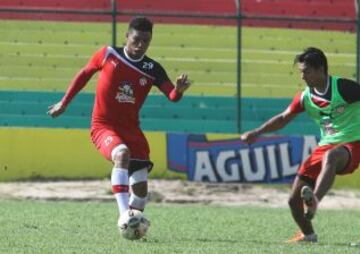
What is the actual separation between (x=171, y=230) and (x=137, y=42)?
221cm

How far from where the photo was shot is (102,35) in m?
21.9

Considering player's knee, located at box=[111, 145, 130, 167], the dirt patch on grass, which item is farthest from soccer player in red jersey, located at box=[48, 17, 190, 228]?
the dirt patch on grass

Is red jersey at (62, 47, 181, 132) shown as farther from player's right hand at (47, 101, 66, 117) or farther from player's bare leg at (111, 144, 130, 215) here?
player's bare leg at (111, 144, 130, 215)

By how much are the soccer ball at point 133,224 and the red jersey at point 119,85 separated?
44.1 inches

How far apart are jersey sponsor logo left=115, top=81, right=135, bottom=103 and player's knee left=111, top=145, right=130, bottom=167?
63cm

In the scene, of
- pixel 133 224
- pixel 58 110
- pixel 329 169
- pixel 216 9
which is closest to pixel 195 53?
pixel 216 9

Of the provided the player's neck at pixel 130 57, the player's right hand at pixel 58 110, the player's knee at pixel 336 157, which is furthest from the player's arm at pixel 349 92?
the player's right hand at pixel 58 110

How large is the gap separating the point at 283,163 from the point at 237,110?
1686mm

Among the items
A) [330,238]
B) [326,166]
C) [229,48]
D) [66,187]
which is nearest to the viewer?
[326,166]

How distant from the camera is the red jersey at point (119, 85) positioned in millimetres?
Answer: 10516

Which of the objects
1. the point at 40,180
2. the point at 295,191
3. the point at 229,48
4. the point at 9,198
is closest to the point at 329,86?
the point at 295,191

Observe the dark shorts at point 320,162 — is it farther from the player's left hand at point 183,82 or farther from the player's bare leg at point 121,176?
the player's bare leg at point 121,176

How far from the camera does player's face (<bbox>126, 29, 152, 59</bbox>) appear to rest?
34.1 feet

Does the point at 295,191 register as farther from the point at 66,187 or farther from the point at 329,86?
the point at 66,187
